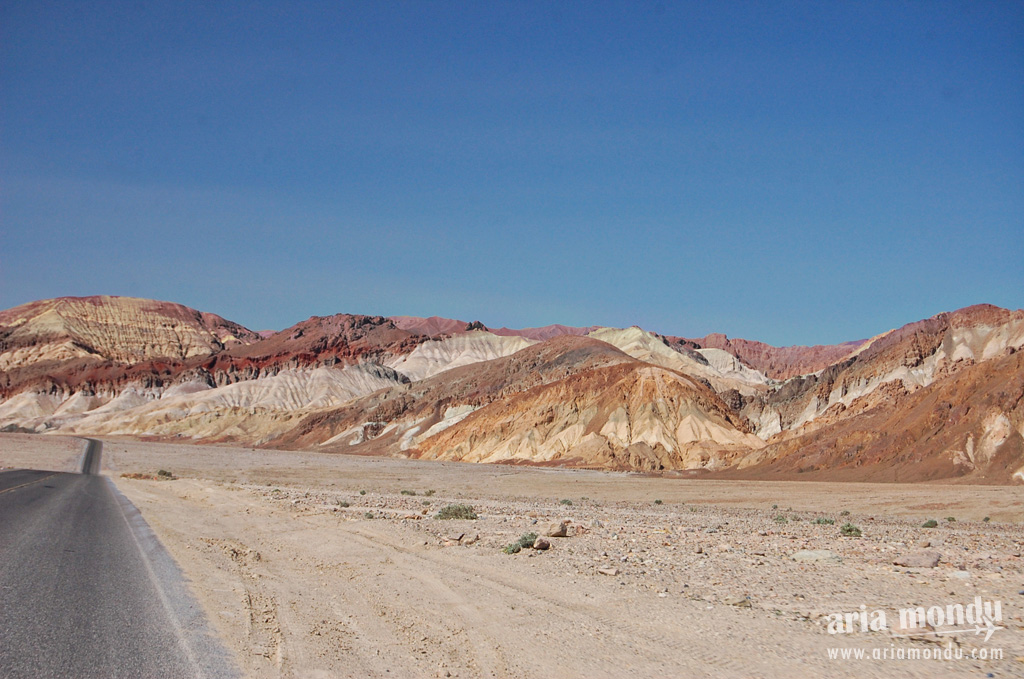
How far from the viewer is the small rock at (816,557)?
12.5 meters

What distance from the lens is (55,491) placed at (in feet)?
98.1

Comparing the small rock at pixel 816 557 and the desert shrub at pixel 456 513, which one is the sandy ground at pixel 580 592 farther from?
the desert shrub at pixel 456 513

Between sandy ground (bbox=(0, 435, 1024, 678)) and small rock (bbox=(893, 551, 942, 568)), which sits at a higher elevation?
small rock (bbox=(893, 551, 942, 568))

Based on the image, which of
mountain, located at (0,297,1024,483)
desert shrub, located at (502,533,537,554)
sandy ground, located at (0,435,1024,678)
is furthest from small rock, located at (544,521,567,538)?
mountain, located at (0,297,1024,483)

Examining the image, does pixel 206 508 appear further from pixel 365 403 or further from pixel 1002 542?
pixel 365 403

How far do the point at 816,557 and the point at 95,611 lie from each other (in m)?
11.0

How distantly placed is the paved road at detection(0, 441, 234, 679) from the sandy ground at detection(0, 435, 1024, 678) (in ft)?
1.60

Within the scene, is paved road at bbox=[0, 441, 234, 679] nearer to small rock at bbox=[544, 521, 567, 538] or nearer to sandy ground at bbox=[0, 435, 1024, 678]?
sandy ground at bbox=[0, 435, 1024, 678]

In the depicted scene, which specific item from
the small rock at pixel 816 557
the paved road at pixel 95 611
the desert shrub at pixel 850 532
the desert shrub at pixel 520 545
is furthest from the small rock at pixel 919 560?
the paved road at pixel 95 611

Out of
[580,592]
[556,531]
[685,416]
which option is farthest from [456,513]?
[685,416]

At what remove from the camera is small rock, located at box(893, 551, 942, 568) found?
1179 cm

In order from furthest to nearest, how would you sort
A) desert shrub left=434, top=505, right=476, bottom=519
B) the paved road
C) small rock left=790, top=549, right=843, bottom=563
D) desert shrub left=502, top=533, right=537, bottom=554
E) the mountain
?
the mountain
desert shrub left=434, top=505, right=476, bottom=519
desert shrub left=502, top=533, right=537, bottom=554
small rock left=790, top=549, right=843, bottom=563
the paved road

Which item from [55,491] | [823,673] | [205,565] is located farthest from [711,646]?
[55,491]

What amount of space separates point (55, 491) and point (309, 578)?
23834 mm
